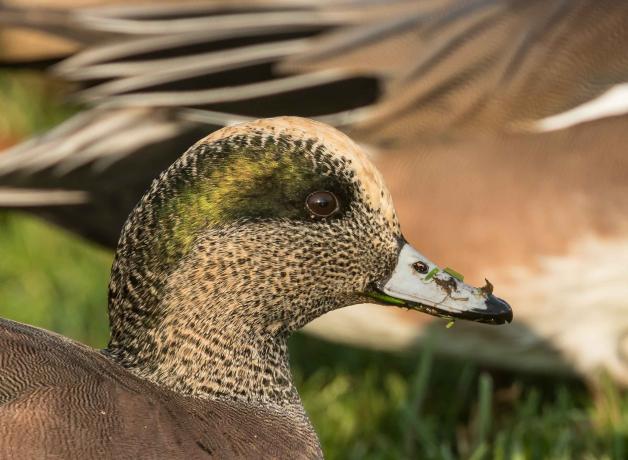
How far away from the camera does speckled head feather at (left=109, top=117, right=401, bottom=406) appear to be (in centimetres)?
219

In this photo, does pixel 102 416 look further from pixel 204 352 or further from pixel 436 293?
pixel 436 293

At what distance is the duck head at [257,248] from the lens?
219 cm

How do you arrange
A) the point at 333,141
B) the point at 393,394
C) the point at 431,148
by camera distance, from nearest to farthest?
the point at 333,141 < the point at 431,148 < the point at 393,394

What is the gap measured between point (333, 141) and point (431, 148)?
107 cm

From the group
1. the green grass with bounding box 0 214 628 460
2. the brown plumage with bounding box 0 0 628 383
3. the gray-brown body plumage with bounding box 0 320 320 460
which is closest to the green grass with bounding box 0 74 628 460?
the green grass with bounding box 0 214 628 460

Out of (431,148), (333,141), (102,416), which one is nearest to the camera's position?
(102,416)

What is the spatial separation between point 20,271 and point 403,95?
5.44 feet

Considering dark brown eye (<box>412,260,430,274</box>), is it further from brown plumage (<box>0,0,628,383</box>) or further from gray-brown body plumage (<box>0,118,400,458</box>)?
brown plumage (<box>0,0,628,383</box>)

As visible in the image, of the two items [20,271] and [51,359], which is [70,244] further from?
[51,359]

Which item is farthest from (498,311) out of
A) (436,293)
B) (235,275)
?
(235,275)

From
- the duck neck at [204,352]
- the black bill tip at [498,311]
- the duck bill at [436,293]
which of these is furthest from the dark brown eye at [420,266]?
the duck neck at [204,352]

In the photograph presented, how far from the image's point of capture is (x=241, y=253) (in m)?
2.23

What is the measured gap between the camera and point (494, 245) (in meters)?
3.13

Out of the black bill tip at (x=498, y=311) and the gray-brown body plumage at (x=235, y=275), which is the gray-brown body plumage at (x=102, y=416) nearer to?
the gray-brown body plumage at (x=235, y=275)
